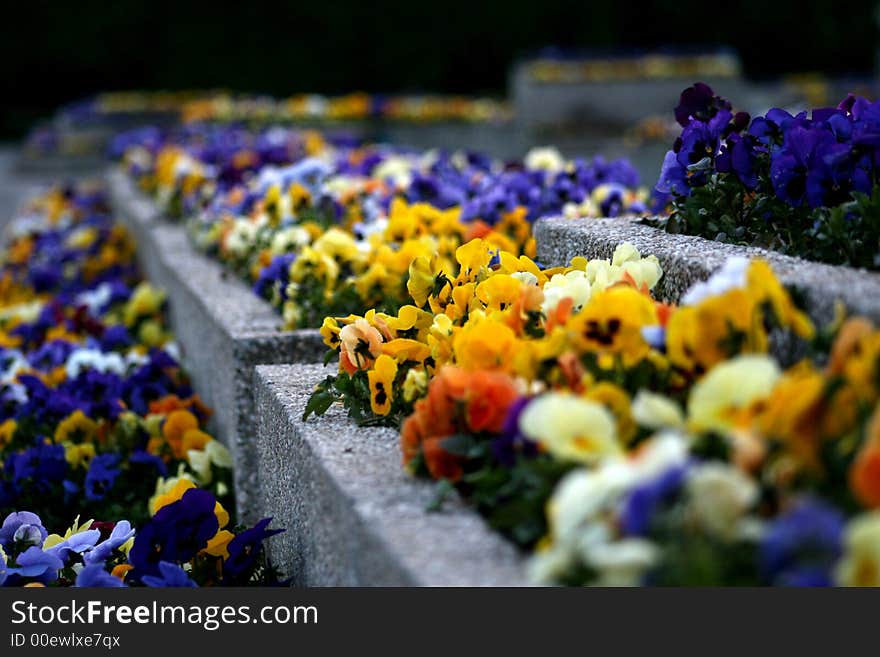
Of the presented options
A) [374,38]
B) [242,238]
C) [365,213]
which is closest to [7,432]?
[242,238]

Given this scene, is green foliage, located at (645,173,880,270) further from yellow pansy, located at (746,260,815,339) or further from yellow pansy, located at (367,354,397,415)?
yellow pansy, located at (367,354,397,415)

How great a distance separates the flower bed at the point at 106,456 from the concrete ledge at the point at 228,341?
0.11m

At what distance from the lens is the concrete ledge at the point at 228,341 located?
9.78 feet

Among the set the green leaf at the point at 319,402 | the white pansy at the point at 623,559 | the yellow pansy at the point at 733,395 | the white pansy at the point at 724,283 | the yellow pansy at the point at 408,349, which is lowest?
the green leaf at the point at 319,402

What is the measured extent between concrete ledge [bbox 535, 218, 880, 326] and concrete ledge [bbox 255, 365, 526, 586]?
0.53 m

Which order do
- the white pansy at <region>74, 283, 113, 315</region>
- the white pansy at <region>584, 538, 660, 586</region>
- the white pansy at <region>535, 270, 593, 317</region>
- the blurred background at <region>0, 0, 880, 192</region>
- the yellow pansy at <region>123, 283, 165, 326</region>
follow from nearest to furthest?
the white pansy at <region>584, 538, 660, 586</region>, the white pansy at <region>535, 270, 593, 317</region>, the yellow pansy at <region>123, 283, 165, 326</region>, the white pansy at <region>74, 283, 113, 315</region>, the blurred background at <region>0, 0, 880, 192</region>

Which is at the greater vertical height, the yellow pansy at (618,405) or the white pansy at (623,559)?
the yellow pansy at (618,405)

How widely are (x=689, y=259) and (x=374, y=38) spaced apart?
24.0 m

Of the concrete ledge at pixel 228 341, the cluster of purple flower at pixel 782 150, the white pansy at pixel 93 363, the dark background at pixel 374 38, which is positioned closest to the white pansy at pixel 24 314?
the concrete ledge at pixel 228 341

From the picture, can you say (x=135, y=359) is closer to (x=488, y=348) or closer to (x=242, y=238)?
(x=242, y=238)

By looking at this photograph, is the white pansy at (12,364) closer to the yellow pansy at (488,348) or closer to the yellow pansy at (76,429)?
the yellow pansy at (76,429)

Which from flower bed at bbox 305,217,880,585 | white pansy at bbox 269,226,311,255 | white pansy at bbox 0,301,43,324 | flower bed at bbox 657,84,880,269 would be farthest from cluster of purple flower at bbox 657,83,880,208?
white pansy at bbox 0,301,43,324

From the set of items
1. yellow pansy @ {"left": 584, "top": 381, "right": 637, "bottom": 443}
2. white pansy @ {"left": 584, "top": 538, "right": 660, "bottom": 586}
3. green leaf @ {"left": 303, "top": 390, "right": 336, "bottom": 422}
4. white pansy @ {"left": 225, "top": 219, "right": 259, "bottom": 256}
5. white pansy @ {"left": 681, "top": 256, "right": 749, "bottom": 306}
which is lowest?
white pansy @ {"left": 225, "top": 219, "right": 259, "bottom": 256}

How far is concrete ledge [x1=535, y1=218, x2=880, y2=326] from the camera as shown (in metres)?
1.64
